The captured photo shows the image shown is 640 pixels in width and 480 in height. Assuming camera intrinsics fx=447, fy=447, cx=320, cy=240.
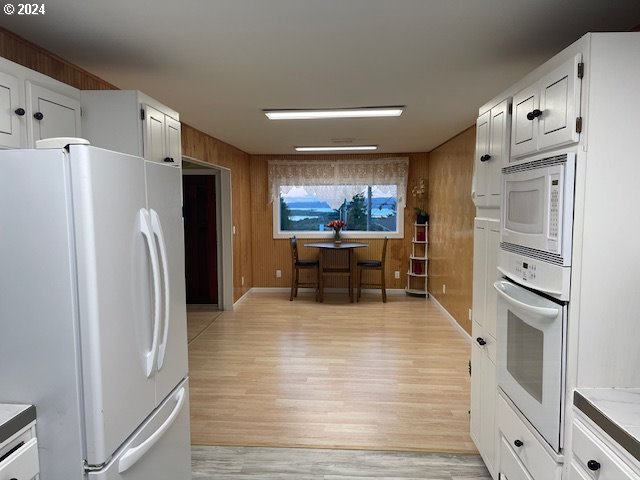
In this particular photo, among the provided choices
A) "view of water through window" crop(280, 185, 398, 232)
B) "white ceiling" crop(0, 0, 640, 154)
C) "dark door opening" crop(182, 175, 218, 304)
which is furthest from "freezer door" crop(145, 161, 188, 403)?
"view of water through window" crop(280, 185, 398, 232)

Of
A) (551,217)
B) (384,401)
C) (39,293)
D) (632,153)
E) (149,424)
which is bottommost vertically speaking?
(384,401)

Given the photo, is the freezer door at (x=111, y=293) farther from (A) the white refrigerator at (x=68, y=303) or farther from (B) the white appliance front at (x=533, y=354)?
(B) the white appliance front at (x=533, y=354)

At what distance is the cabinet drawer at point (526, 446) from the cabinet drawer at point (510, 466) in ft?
0.08

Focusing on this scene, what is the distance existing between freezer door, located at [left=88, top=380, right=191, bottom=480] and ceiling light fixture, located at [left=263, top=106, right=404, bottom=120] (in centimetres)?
246

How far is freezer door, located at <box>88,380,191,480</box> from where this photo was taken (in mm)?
1513

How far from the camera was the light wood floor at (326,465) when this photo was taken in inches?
97.3

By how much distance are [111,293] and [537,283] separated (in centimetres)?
150

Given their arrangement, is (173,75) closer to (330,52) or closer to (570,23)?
(330,52)

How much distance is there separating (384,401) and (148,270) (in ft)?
7.54

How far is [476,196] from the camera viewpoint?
8.52 ft

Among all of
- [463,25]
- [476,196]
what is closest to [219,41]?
[463,25]

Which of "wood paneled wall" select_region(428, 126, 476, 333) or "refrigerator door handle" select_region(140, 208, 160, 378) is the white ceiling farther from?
"wood paneled wall" select_region(428, 126, 476, 333)

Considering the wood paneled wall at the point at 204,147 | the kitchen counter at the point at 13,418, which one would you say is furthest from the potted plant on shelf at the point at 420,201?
the kitchen counter at the point at 13,418

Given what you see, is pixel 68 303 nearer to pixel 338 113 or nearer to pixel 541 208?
pixel 541 208
